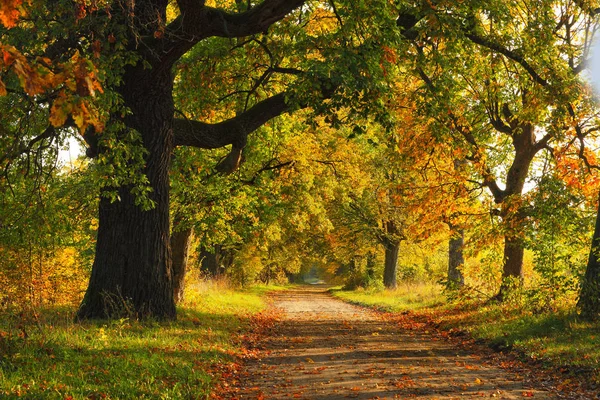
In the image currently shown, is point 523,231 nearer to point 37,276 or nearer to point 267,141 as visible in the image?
point 267,141

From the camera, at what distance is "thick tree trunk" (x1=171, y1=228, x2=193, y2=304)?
1652cm

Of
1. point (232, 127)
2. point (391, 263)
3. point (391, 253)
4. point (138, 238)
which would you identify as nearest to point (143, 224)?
point (138, 238)

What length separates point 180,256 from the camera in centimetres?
1689

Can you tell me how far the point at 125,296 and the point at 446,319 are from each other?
31.1 feet

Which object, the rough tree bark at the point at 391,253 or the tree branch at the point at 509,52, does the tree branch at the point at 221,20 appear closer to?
the tree branch at the point at 509,52

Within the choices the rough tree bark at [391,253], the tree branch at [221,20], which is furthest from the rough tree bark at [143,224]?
the rough tree bark at [391,253]

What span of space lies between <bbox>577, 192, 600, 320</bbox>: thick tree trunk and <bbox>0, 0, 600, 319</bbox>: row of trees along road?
0.04m

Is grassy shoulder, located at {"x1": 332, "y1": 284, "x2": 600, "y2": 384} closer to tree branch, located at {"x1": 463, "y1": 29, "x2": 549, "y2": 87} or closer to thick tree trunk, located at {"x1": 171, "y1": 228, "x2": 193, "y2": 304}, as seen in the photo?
tree branch, located at {"x1": 463, "y1": 29, "x2": 549, "y2": 87}

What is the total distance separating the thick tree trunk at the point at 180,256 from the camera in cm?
1652

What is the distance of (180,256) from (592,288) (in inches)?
444

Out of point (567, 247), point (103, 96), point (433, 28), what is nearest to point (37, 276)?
point (103, 96)

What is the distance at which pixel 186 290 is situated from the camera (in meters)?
18.0

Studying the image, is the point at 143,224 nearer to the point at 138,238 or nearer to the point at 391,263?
the point at 138,238

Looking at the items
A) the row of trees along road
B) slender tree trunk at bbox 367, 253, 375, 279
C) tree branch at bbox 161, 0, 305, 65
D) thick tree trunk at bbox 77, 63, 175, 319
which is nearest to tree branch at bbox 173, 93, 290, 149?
the row of trees along road
